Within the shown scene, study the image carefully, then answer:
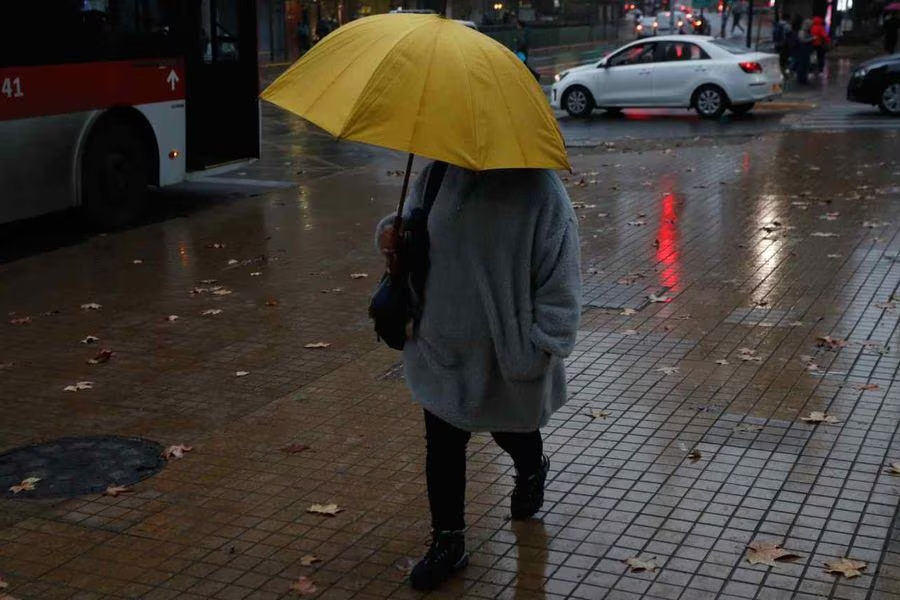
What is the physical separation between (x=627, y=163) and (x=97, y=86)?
26.7 ft

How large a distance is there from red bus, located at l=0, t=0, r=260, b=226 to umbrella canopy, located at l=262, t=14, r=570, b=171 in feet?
26.9

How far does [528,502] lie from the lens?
5582 mm

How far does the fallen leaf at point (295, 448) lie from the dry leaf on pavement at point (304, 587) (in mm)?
1561

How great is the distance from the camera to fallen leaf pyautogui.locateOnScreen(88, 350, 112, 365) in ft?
27.7

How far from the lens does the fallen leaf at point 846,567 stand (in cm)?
505

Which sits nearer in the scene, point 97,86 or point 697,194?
point 97,86

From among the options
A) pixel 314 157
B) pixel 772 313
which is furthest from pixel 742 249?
pixel 314 157

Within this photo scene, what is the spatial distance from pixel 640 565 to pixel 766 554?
1.74 ft

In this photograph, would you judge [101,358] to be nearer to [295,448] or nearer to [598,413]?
[295,448]

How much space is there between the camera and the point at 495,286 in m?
4.77

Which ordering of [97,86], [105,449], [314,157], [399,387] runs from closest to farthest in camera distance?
[105,449]
[399,387]
[97,86]
[314,157]

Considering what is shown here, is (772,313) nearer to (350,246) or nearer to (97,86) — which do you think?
(350,246)

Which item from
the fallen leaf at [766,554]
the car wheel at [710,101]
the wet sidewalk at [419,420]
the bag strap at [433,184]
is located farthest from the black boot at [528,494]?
the car wheel at [710,101]

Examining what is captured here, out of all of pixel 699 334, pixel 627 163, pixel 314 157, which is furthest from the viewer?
pixel 314 157
